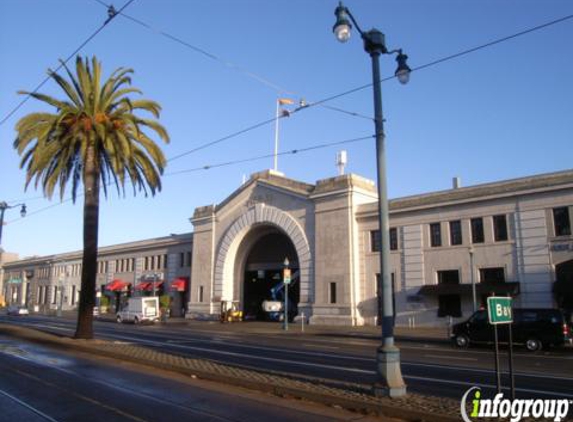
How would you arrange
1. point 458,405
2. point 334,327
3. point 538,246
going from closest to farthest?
point 458,405 → point 538,246 → point 334,327

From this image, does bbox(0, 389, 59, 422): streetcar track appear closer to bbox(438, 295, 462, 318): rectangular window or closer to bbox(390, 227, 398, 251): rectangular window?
bbox(438, 295, 462, 318): rectangular window

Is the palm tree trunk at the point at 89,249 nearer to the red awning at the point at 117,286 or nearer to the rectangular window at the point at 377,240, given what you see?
the rectangular window at the point at 377,240

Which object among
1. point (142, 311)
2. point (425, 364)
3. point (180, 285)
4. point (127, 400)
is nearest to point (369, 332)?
point (425, 364)

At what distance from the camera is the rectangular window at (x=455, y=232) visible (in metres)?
35.3

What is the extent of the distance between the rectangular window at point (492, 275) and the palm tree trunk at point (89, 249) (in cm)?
2346

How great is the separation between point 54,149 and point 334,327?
76.1 ft

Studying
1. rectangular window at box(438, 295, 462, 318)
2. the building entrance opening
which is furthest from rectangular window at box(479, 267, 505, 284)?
the building entrance opening

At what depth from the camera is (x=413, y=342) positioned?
2756cm

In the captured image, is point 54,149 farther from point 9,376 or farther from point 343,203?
point 343,203

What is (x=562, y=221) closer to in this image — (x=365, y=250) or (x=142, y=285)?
(x=365, y=250)

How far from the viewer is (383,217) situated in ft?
36.5

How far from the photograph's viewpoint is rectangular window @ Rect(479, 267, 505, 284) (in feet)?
108

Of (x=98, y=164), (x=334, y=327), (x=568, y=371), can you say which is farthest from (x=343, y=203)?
(x=568, y=371)
